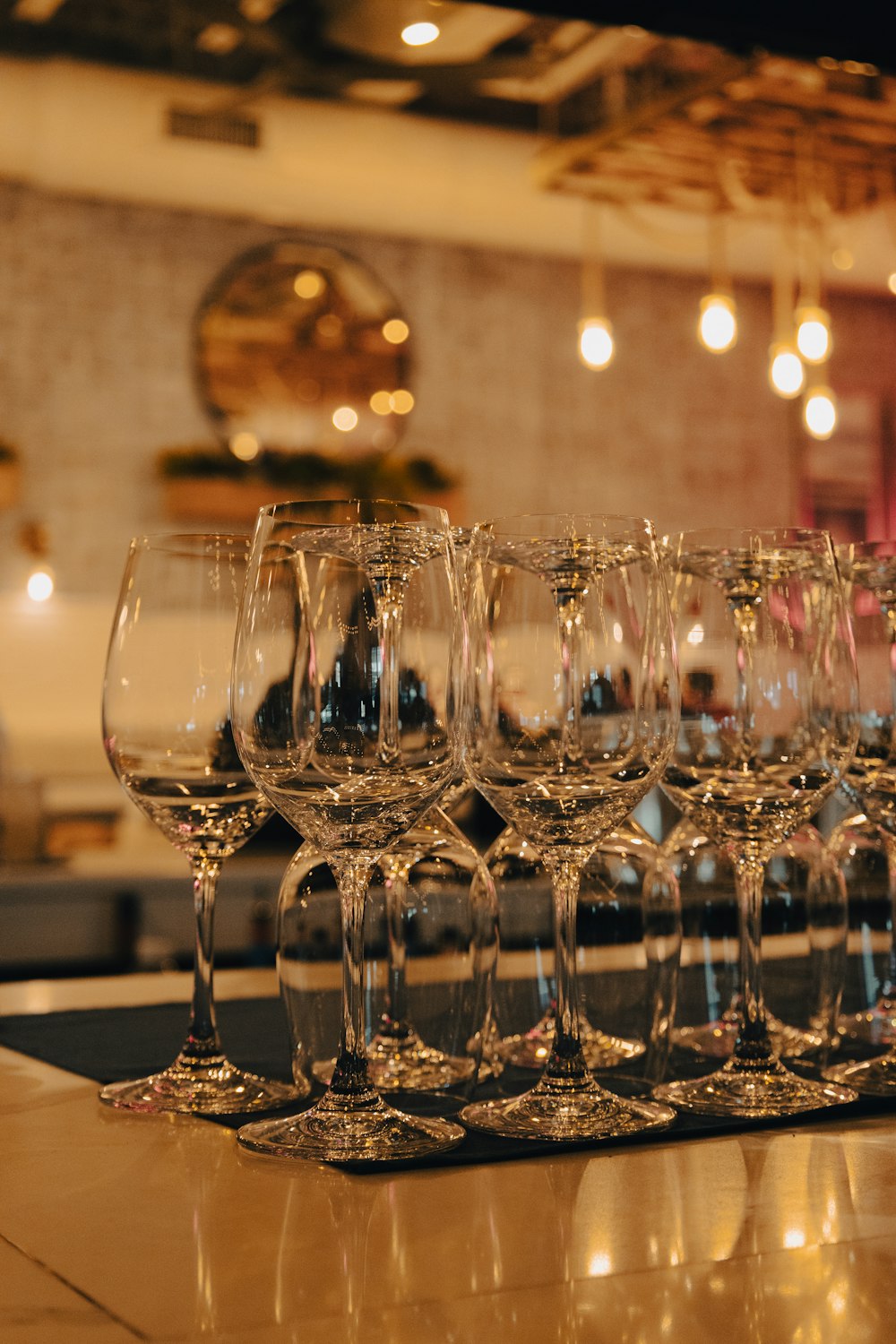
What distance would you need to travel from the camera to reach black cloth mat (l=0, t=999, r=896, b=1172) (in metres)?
0.58

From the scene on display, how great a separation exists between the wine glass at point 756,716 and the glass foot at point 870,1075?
0.02 metres

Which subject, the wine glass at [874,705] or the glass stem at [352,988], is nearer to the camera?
the glass stem at [352,988]

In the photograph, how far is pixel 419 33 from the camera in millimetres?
3967

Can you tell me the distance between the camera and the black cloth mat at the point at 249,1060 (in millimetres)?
576

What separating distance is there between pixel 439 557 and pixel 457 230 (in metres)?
4.98

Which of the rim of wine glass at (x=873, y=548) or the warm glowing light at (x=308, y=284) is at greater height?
the warm glowing light at (x=308, y=284)

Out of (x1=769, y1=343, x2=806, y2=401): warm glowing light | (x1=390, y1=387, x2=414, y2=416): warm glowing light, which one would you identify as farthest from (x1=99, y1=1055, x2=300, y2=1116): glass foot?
(x1=390, y1=387, x2=414, y2=416): warm glowing light

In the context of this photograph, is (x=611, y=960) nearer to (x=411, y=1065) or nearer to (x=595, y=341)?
(x=411, y=1065)

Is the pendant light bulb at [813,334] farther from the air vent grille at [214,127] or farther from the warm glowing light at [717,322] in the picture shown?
the air vent grille at [214,127]

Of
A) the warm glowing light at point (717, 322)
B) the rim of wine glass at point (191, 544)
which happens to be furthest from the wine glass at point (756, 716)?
the warm glowing light at point (717, 322)

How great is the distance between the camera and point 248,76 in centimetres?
470

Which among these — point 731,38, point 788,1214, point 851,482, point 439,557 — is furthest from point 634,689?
point 851,482

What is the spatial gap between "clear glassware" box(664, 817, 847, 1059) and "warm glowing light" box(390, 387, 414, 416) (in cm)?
467

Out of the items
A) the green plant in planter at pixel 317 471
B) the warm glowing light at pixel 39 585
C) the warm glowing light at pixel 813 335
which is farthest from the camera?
the green plant in planter at pixel 317 471
